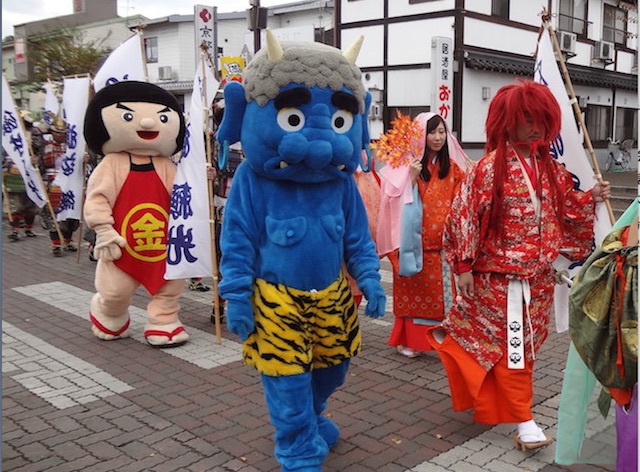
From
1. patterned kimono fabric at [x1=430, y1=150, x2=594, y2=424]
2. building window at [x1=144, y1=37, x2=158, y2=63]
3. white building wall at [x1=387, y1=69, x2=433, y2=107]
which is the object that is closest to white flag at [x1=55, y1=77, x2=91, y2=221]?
patterned kimono fabric at [x1=430, y1=150, x2=594, y2=424]

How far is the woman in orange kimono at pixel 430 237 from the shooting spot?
4762 mm

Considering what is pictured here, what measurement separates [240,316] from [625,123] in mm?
24078

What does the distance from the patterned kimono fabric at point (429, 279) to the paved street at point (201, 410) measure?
296 millimetres

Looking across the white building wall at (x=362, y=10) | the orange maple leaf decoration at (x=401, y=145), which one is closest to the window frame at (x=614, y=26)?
the white building wall at (x=362, y=10)

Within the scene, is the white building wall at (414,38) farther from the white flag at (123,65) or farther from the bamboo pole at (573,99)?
the bamboo pole at (573,99)

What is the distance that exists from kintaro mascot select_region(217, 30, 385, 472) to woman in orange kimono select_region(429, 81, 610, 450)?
0.69 metres

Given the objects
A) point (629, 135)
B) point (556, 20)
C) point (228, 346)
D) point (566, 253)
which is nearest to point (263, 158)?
point (566, 253)

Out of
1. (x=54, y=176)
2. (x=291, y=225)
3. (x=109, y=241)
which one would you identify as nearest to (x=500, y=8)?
(x=54, y=176)

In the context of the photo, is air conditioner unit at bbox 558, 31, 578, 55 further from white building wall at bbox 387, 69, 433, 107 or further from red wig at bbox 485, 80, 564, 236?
red wig at bbox 485, 80, 564, 236

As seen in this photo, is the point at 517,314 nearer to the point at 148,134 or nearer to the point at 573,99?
the point at 573,99

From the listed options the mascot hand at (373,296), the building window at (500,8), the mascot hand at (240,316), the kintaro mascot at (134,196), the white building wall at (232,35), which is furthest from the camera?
the white building wall at (232,35)

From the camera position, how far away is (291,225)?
Answer: 311 centimetres

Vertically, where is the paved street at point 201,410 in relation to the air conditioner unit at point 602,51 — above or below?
below

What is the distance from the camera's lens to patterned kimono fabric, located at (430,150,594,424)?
3461 mm
